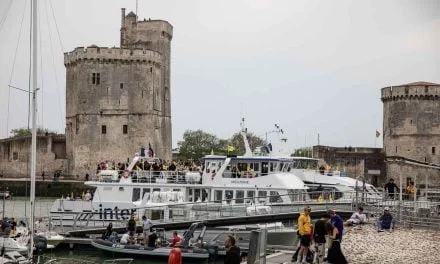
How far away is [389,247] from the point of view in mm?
18750

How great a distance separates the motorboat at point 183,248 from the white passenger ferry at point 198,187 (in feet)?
11.1

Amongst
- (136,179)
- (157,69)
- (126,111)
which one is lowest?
(136,179)

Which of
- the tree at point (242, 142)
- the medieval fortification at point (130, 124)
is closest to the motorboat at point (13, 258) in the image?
the medieval fortification at point (130, 124)

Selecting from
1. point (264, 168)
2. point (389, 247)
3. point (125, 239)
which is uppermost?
point (264, 168)

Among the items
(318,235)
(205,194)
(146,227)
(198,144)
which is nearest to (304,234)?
(318,235)

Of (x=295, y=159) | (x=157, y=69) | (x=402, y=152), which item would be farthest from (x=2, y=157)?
(x=295, y=159)

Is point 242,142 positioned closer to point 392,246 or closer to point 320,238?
point 392,246

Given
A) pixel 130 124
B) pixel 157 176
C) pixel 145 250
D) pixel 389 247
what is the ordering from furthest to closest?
pixel 130 124 < pixel 157 176 < pixel 145 250 < pixel 389 247

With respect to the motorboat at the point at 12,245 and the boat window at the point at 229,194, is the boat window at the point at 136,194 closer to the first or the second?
the boat window at the point at 229,194

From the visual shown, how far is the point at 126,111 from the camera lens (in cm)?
6406

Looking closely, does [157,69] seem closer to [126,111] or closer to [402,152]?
[126,111]

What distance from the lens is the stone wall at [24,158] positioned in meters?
65.1

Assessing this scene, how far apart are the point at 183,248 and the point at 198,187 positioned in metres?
5.69

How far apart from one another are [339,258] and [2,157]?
5638 centimetres
